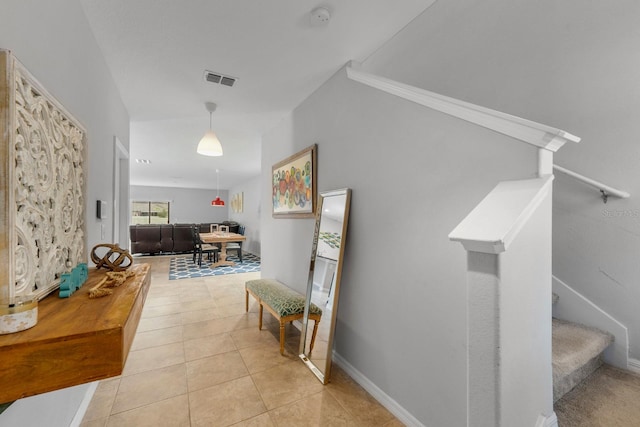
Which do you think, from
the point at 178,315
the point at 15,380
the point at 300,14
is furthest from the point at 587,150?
the point at 178,315

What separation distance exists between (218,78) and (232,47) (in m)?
0.52

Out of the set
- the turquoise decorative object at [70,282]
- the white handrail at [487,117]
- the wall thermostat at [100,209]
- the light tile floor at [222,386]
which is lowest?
the light tile floor at [222,386]

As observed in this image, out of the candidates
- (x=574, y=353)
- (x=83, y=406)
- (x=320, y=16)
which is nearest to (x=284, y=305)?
(x=83, y=406)

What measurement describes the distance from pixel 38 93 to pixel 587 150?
2766 mm

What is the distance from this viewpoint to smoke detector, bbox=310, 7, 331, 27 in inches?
64.1

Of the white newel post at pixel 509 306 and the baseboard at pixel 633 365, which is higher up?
the white newel post at pixel 509 306

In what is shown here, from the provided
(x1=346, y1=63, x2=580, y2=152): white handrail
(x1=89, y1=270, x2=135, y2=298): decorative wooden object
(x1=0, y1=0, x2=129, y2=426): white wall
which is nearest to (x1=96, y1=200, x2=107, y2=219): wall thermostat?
(x1=0, y1=0, x2=129, y2=426): white wall

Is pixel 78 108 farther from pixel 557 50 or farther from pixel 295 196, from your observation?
pixel 557 50

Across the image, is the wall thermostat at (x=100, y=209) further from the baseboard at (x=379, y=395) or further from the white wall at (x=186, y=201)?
the white wall at (x=186, y=201)

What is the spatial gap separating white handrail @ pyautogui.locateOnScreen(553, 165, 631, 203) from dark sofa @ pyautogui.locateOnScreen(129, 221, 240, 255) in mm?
9047

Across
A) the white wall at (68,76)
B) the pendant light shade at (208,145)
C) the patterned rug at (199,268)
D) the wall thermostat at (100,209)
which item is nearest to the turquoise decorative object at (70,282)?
the white wall at (68,76)

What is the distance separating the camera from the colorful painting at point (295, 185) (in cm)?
269

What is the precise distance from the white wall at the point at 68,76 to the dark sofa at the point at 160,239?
6632 mm

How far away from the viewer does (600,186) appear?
148 cm
